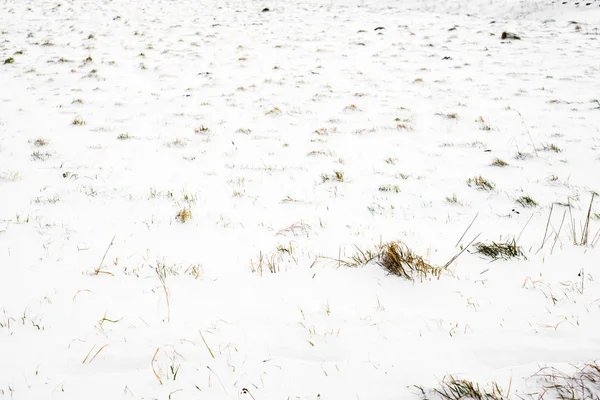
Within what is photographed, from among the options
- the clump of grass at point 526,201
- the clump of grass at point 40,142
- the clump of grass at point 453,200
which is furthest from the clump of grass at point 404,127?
the clump of grass at point 40,142

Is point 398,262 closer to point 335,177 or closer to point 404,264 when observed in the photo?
point 404,264

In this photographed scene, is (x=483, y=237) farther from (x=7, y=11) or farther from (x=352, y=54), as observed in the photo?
(x=7, y=11)

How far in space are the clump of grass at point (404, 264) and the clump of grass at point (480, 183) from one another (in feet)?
7.24

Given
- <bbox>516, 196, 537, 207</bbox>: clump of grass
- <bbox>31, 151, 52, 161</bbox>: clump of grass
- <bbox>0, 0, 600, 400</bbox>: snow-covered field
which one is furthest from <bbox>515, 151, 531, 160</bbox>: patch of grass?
<bbox>31, 151, 52, 161</bbox>: clump of grass

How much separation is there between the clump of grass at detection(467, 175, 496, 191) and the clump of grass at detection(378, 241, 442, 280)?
2208 mm

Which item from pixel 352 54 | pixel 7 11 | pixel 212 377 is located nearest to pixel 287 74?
pixel 352 54

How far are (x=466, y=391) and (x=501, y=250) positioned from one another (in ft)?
5.86

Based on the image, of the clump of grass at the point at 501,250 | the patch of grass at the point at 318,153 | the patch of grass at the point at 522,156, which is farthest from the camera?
the patch of grass at the point at 318,153

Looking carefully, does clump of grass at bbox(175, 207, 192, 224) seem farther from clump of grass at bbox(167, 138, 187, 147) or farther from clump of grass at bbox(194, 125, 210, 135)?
clump of grass at bbox(194, 125, 210, 135)

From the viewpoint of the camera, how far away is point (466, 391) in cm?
202

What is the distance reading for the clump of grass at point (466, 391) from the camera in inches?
78.4

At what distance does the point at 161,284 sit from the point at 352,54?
43.6 feet

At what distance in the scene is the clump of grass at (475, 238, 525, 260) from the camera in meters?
3.31

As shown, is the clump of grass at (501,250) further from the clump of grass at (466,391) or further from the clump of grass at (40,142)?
the clump of grass at (40,142)
